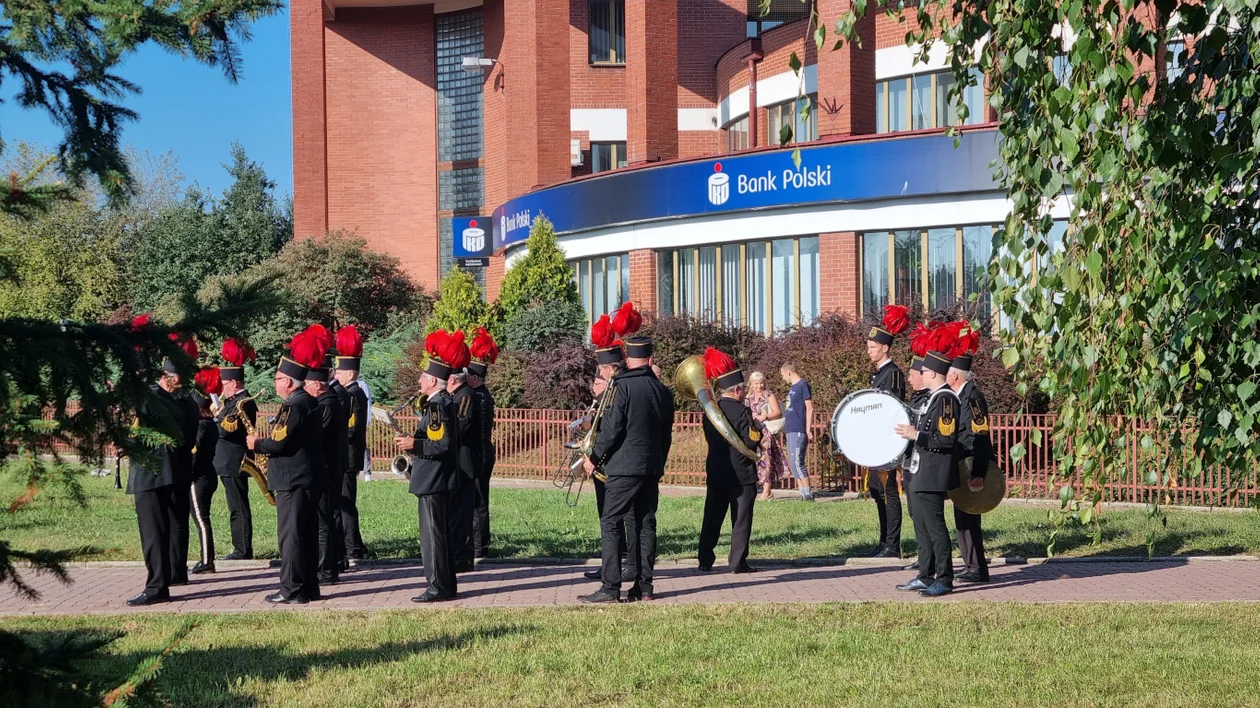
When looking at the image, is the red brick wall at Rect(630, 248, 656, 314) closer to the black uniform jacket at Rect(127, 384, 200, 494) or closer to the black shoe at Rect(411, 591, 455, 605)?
the black uniform jacket at Rect(127, 384, 200, 494)

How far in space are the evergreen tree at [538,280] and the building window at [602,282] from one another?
882 mm

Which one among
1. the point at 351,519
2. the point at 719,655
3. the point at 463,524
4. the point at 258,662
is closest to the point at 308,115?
the point at 351,519

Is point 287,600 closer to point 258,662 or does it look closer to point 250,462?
point 258,662

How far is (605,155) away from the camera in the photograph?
122ft

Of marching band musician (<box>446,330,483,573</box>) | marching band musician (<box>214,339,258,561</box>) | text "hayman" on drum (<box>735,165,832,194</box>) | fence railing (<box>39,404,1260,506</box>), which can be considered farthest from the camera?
text "hayman" on drum (<box>735,165,832,194</box>)

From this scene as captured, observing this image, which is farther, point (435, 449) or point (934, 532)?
point (934, 532)

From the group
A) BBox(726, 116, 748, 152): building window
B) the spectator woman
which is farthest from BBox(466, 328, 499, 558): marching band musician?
BBox(726, 116, 748, 152): building window

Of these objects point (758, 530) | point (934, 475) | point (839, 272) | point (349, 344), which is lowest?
point (758, 530)

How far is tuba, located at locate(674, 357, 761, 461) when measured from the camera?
38.0ft

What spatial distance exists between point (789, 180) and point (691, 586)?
53.5 feet

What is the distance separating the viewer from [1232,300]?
5.15 metres

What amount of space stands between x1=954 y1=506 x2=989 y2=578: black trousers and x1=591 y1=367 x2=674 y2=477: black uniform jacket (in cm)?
257

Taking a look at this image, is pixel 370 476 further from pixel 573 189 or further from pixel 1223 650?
pixel 1223 650

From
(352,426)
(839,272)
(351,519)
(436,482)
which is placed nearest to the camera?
(436,482)
